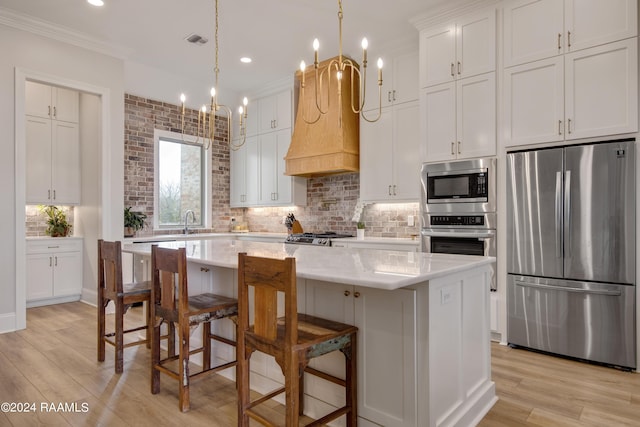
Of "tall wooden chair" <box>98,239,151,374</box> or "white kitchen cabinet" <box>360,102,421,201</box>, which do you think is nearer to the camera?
"tall wooden chair" <box>98,239,151,374</box>

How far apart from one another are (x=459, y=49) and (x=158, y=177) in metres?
4.29

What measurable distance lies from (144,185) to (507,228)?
4636 millimetres

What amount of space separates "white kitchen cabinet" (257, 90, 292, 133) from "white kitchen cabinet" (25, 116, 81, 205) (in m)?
2.54

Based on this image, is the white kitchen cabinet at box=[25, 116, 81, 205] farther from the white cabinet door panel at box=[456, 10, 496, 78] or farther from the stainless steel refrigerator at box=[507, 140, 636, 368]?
the stainless steel refrigerator at box=[507, 140, 636, 368]

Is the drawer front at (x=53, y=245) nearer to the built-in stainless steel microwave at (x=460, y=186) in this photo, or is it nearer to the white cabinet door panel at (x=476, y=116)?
the built-in stainless steel microwave at (x=460, y=186)

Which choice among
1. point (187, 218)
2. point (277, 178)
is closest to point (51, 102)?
point (187, 218)

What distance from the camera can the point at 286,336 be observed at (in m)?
1.62

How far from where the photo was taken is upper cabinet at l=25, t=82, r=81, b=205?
482 cm

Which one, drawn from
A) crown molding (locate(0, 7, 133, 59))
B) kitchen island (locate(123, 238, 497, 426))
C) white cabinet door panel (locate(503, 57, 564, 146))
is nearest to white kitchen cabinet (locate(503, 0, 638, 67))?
white cabinet door panel (locate(503, 57, 564, 146))

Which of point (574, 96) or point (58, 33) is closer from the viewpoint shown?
point (574, 96)

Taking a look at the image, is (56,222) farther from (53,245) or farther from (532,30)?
(532,30)

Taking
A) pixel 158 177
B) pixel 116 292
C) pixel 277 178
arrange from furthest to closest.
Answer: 1. pixel 277 178
2. pixel 158 177
3. pixel 116 292

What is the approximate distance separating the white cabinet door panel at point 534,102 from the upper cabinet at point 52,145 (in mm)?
5214

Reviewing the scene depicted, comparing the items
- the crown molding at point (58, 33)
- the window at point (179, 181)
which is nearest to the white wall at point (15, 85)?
the crown molding at point (58, 33)
